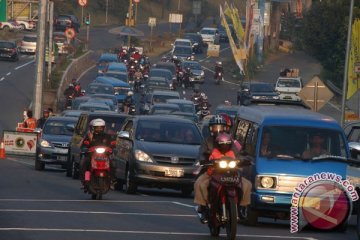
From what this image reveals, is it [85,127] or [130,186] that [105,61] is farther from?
[130,186]

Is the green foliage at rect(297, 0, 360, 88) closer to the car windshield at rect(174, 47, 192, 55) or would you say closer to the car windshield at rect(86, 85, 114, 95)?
the car windshield at rect(174, 47, 192, 55)

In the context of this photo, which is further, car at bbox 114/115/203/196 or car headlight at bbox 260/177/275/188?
car at bbox 114/115/203/196

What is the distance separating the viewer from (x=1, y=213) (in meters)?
20.2

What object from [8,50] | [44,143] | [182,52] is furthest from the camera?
[182,52]

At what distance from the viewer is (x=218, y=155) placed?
17.2 m

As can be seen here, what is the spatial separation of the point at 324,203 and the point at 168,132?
39.2 ft

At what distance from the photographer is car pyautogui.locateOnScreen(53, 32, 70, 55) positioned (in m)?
85.6

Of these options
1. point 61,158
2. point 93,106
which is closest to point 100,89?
point 93,106

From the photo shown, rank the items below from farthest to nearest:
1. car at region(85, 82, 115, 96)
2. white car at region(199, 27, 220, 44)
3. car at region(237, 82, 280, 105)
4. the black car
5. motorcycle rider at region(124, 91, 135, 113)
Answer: white car at region(199, 27, 220, 44), the black car, car at region(237, 82, 280, 105), car at region(85, 82, 115, 96), motorcycle rider at region(124, 91, 135, 113)

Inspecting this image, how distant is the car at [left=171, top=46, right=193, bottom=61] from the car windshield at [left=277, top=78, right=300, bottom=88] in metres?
17.8

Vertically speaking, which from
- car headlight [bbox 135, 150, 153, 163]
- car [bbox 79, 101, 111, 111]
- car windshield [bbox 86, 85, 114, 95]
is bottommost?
car windshield [bbox 86, 85, 114, 95]

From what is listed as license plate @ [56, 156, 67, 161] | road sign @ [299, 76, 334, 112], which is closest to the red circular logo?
license plate @ [56, 156, 67, 161]

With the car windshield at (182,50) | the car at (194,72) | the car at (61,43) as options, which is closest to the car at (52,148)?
the car at (194,72)

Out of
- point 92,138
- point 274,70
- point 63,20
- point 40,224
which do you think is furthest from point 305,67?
point 40,224
